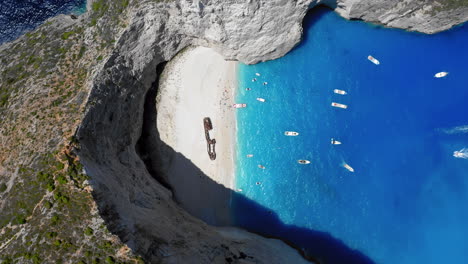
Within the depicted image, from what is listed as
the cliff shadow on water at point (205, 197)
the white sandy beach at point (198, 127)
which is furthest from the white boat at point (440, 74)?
the white sandy beach at point (198, 127)

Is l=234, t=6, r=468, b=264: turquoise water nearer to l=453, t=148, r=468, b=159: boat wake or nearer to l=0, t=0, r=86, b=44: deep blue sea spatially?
l=453, t=148, r=468, b=159: boat wake

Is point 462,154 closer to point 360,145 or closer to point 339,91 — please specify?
point 360,145

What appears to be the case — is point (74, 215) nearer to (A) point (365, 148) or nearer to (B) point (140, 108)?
(B) point (140, 108)

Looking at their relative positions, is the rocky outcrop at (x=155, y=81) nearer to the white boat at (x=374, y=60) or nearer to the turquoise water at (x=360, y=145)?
the turquoise water at (x=360, y=145)

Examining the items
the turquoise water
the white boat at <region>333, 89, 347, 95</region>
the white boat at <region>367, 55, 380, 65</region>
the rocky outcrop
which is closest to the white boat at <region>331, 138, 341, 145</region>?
the turquoise water

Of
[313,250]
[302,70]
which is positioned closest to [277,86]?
[302,70]
